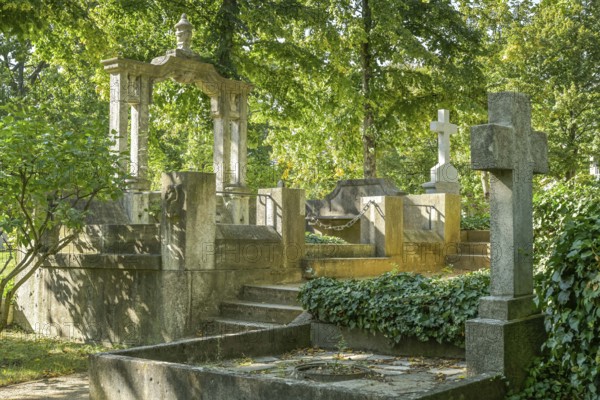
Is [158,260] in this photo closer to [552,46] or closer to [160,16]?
[160,16]

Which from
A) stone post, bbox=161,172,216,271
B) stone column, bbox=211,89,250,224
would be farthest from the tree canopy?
stone post, bbox=161,172,216,271

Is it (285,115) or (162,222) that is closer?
(162,222)

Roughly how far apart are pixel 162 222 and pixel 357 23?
12.6 m

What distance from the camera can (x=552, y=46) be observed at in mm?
30047

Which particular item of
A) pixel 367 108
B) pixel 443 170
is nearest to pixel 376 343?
pixel 443 170

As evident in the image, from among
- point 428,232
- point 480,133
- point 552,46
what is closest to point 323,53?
point 428,232

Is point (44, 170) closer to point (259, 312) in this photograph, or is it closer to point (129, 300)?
point (129, 300)

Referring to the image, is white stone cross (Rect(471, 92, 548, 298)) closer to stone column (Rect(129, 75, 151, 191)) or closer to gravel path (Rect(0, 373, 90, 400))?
gravel path (Rect(0, 373, 90, 400))

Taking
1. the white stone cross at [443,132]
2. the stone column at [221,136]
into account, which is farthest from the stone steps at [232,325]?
the white stone cross at [443,132]

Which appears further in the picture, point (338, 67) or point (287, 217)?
→ point (338, 67)

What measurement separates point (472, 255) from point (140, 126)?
7100 millimetres

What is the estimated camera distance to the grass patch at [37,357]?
973 centimetres

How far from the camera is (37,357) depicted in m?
10.8

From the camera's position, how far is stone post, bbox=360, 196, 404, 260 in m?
14.7
